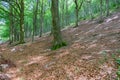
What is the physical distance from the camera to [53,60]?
405 inches

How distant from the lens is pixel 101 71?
7559mm

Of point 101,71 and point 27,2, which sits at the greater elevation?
point 27,2

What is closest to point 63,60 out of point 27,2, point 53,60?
point 53,60

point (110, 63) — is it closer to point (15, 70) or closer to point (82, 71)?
point (82, 71)

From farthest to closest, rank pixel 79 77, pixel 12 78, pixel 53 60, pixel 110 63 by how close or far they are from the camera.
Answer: pixel 53 60
pixel 12 78
pixel 110 63
pixel 79 77

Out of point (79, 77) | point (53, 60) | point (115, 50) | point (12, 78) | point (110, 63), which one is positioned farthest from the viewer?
point (53, 60)

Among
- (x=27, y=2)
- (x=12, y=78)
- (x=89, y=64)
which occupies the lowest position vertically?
(x=12, y=78)

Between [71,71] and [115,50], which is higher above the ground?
[115,50]

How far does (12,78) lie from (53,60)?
2.45m

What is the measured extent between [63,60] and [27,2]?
2429 centimetres

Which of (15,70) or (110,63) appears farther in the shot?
(15,70)

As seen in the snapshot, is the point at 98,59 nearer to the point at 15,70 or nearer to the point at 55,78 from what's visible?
the point at 55,78

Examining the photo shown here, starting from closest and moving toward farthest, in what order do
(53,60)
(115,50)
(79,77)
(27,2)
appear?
(79,77)
(115,50)
(53,60)
(27,2)

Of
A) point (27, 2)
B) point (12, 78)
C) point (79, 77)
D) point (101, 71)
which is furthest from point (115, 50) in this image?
point (27, 2)
